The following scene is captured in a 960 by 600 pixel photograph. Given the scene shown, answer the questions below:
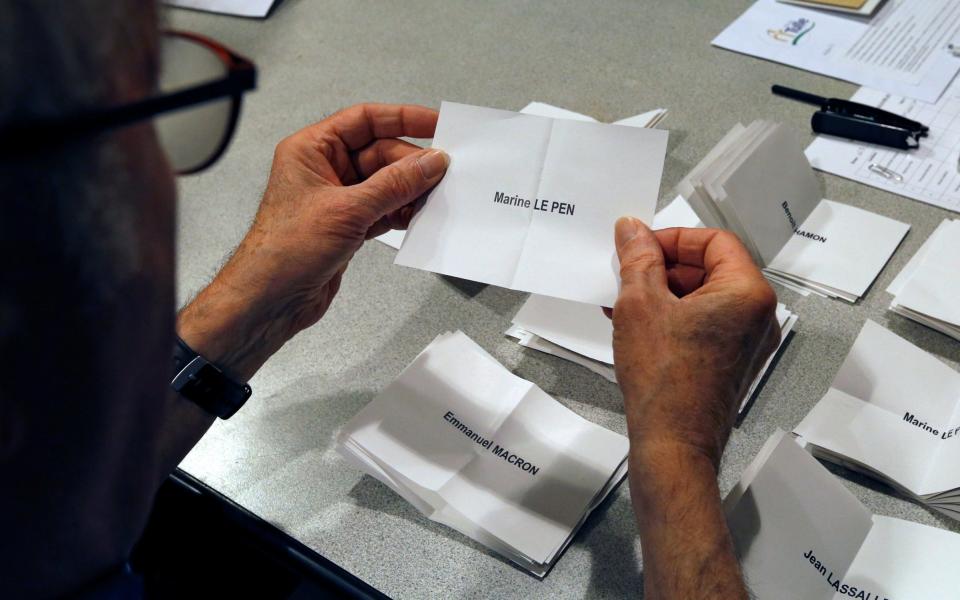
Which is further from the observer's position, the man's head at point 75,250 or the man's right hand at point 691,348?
the man's right hand at point 691,348

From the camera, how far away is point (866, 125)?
3.90 ft

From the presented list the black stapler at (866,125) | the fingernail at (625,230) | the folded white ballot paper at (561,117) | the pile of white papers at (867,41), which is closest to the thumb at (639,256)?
the fingernail at (625,230)

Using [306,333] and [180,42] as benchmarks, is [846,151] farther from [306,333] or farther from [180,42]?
[180,42]

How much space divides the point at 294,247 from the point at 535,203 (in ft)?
0.92

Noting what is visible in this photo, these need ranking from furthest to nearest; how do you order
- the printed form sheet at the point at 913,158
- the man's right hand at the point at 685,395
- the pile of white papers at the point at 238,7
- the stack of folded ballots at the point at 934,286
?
the pile of white papers at the point at 238,7
the printed form sheet at the point at 913,158
the stack of folded ballots at the point at 934,286
the man's right hand at the point at 685,395

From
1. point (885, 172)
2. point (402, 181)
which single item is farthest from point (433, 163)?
point (885, 172)

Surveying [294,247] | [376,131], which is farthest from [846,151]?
[294,247]

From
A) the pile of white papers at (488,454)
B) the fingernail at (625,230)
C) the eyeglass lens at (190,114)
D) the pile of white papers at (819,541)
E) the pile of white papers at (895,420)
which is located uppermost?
the eyeglass lens at (190,114)

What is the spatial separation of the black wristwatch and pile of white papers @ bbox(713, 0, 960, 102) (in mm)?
1085

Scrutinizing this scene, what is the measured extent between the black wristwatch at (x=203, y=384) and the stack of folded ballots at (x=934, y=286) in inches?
32.2

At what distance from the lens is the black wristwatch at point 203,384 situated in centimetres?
87

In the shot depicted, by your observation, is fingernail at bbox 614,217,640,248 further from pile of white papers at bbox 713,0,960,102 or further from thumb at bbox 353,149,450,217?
pile of white papers at bbox 713,0,960,102

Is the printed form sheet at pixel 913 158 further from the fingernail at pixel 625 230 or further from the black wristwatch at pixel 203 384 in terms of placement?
the black wristwatch at pixel 203 384

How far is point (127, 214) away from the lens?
370 mm
